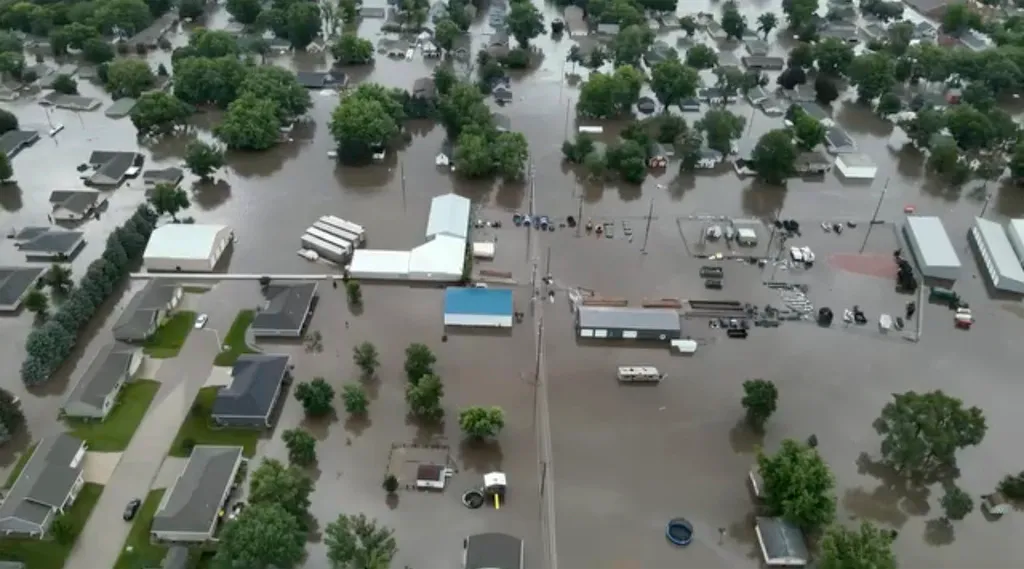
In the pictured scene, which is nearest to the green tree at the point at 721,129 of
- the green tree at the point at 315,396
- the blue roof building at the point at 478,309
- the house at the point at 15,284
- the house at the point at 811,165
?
the house at the point at 811,165

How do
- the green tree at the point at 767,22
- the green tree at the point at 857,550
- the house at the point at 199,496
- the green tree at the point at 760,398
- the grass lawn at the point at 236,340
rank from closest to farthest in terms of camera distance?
the green tree at the point at 857,550
the house at the point at 199,496
the green tree at the point at 760,398
the grass lawn at the point at 236,340
the green tree at the point at 767,22

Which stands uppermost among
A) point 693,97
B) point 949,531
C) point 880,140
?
point 693,97

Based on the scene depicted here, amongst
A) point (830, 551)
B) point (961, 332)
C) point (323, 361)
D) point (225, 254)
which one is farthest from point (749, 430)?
point (225, 254)

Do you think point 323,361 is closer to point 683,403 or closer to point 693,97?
point 683,403

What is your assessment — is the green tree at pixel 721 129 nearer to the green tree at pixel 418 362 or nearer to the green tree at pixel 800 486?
the green tree at pixel 800 486

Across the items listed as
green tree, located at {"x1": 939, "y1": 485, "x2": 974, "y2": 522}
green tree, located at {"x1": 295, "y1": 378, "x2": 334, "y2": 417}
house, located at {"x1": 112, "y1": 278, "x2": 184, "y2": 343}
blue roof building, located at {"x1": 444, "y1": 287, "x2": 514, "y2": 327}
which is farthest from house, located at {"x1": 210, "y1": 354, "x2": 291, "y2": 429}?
green tree, located at {"x1": 939, "y1": 485, "x2": 974, "y2": 522}

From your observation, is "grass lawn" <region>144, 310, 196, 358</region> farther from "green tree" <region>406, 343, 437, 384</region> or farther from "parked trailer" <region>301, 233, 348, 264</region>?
"green tree" <region>406, 343, 437, 384</region>

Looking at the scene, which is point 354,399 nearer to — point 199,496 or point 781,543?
point 199,496

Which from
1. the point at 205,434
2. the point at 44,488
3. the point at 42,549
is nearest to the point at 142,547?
the point at 42,549
